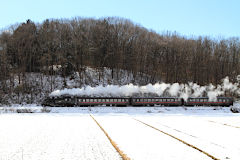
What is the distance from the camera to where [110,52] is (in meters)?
66.0

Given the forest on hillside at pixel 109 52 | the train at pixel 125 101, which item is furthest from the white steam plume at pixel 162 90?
the forest on hillside at pixel 109 52

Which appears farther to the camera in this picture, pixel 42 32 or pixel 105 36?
pixel 105 36

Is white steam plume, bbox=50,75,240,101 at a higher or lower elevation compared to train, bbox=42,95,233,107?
higher

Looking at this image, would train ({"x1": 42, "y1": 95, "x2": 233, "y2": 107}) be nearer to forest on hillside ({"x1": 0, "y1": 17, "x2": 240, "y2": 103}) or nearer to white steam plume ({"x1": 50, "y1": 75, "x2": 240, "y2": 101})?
white steam plume ({"x1": 50, "y1": 75, "x2": 240, "y2": 101})

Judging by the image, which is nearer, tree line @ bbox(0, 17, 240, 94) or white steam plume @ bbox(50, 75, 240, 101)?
white steam plume @ bbox(50, 75, 240, 101)

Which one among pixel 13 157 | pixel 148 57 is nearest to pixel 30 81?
pixel 148 57

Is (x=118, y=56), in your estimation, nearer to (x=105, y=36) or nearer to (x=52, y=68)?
(x=105, y=36)

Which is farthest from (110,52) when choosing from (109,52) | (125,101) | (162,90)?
(125,101)

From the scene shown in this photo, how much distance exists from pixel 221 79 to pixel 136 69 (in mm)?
23036

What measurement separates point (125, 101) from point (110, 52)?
26137 millimetres

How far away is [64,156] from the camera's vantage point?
27.9 ft

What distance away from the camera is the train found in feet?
134

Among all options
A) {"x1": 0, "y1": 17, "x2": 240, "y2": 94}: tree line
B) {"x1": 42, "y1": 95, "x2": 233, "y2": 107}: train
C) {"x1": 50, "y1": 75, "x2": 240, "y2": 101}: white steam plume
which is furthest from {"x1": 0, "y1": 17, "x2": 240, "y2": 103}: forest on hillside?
{"x1": 42, "y1": 95, "x2": 233, "y2": 107}: train

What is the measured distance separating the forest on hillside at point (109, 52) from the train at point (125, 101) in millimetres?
17867
